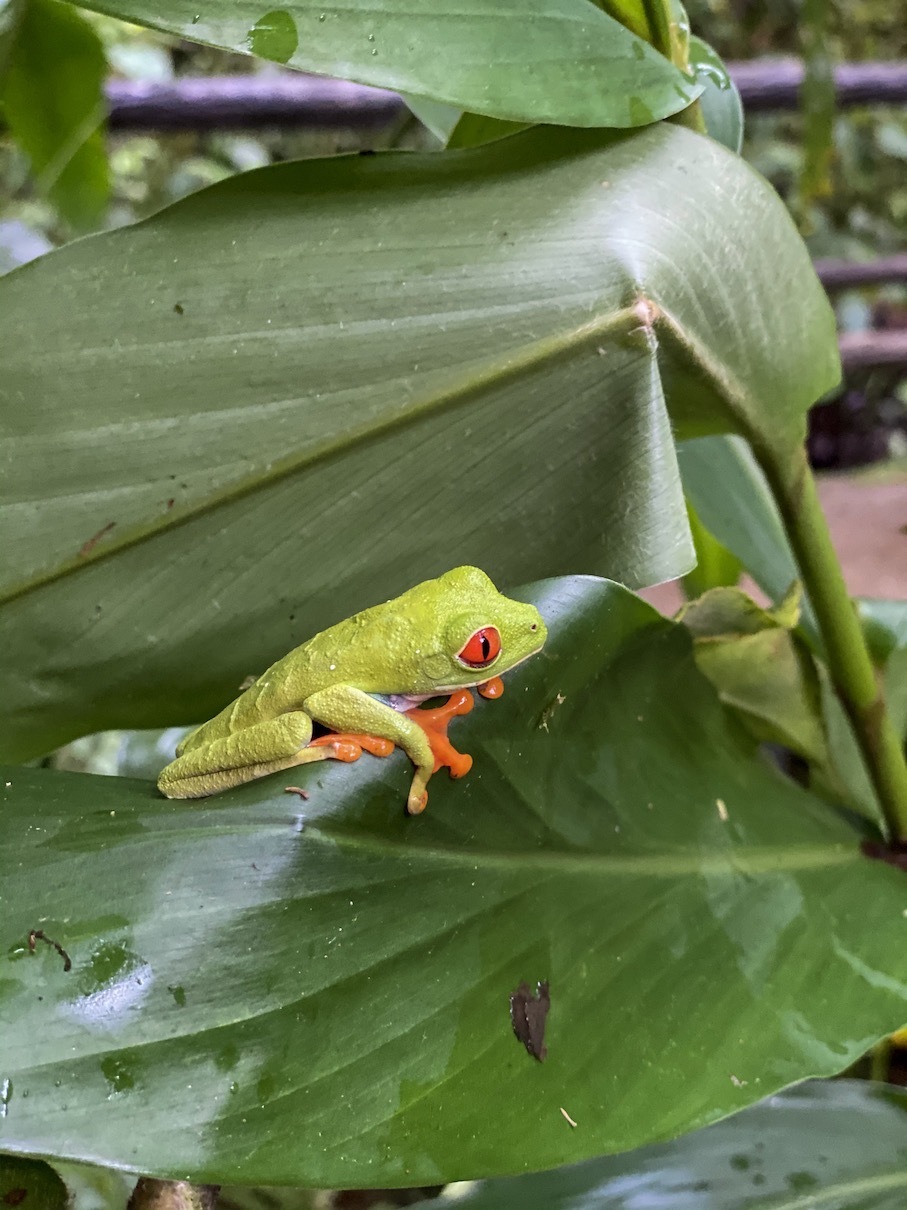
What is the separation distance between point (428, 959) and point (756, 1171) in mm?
395

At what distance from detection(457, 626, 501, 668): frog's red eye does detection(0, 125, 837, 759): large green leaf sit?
11cm

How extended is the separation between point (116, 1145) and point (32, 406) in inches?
15.7

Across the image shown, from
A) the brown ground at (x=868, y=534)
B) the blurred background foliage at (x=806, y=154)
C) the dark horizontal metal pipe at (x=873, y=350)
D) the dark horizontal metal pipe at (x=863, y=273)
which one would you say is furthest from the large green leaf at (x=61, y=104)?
the dark horizontal metal pipe at (x=873, y=350)

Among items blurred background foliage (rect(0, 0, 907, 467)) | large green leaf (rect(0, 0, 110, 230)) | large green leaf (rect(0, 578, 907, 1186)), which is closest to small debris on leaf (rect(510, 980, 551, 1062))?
large green leaf (rect(0, 578, 907, 1186))

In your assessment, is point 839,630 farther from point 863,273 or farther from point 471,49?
point 863,273

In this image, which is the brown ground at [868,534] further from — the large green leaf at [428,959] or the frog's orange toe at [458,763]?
the frog's orange toe at [458,763]

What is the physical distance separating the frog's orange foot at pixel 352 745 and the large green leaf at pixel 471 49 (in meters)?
0.37

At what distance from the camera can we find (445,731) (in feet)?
1.51

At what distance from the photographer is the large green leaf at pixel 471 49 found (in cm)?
45

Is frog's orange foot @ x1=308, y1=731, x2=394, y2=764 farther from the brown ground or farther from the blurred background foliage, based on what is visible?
the brown ground

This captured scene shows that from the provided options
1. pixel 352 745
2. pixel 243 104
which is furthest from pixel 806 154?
pixel 352 745

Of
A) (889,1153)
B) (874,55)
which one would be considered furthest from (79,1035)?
(874,55)

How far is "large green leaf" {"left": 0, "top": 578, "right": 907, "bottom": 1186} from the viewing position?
1.19ft

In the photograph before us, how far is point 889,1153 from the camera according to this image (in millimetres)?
650
